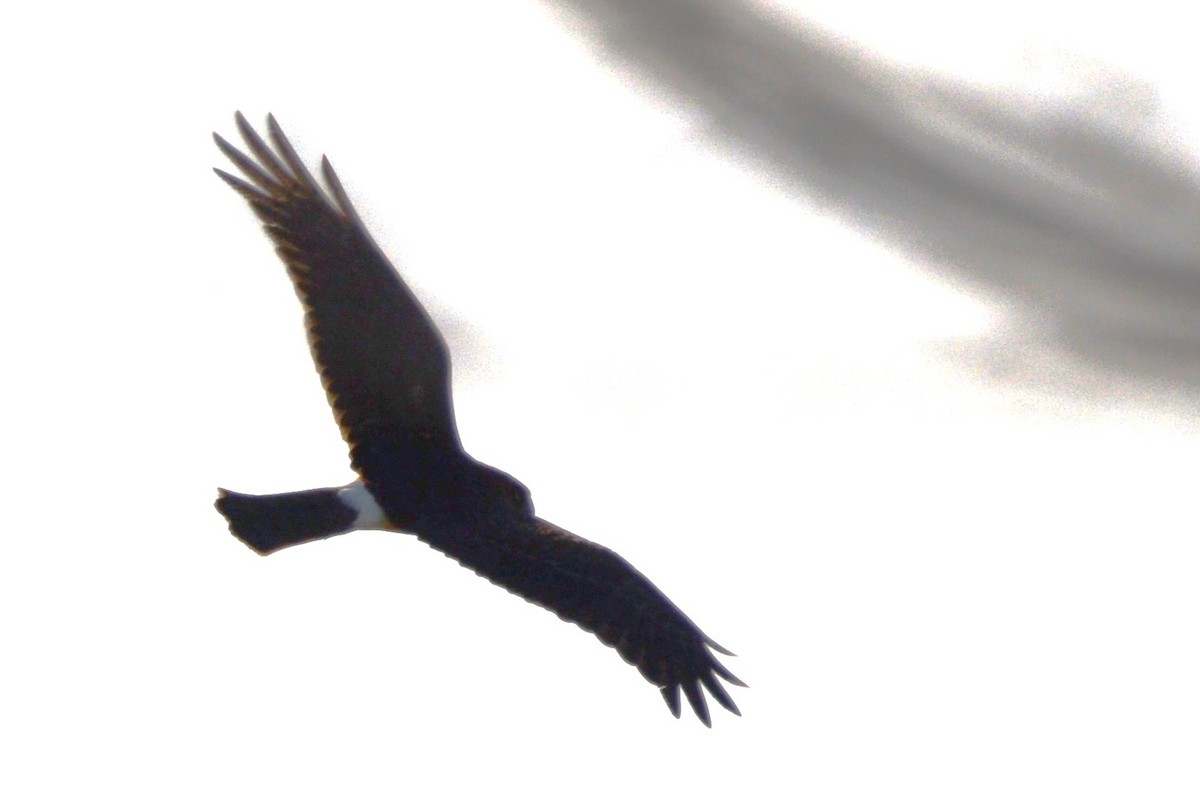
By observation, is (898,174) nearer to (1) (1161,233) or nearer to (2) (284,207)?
(1) (1161,233)

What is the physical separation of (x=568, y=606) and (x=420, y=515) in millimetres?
899

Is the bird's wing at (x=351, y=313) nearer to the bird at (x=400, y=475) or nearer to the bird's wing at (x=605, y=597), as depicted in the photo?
the bird at (x=400, y=475)

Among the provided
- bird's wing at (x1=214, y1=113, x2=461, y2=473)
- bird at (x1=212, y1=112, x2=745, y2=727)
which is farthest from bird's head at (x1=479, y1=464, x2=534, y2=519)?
bird's wing at (x1=214, y1=113, x2=461, y2=473)

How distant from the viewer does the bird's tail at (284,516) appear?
25.2 feet

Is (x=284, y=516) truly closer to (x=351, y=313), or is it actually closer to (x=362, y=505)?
(x=362, y=505)

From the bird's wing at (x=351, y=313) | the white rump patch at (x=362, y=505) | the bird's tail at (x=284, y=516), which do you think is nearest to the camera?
the bird's tail at (x=284, y=516)

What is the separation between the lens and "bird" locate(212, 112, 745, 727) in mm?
7762

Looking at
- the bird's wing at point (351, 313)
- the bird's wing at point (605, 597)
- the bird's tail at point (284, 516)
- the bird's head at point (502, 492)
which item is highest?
the bird's wing at point (351, 313)

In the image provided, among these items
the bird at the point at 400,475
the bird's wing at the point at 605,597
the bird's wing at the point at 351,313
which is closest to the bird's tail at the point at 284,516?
the bird at the point at 400,475

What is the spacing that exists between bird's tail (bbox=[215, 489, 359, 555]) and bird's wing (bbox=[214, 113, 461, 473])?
26cm

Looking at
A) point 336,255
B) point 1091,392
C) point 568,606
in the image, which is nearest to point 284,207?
point 336,255

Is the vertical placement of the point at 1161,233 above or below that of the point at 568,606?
below

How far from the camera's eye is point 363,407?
8062 mm

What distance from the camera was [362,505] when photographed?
802cm
